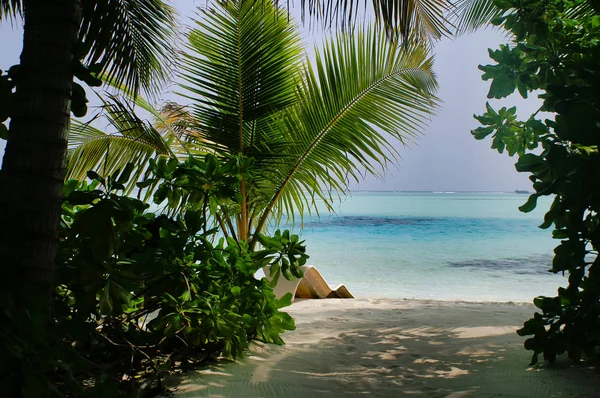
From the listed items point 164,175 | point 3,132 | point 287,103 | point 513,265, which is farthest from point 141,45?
point 513,265

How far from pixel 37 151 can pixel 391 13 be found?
1.71 meters

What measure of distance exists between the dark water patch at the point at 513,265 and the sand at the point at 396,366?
821cm

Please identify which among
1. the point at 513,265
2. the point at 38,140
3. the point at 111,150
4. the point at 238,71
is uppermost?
the point at 238,71

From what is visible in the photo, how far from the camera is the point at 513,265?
11742 millimetres

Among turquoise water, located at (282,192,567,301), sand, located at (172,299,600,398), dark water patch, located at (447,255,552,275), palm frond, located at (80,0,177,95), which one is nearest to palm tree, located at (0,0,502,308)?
sand, located at (172,299,600,398)

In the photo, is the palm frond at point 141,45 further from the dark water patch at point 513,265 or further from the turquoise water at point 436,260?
the dark water patch at point 513,265

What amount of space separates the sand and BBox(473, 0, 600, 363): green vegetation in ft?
0.63

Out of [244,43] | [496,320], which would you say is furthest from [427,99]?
[496,320]

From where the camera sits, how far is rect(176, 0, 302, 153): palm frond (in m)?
3.58

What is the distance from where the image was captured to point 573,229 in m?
1.77

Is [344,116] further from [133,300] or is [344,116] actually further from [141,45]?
[133,300]

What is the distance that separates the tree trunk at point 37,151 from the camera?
1037mm

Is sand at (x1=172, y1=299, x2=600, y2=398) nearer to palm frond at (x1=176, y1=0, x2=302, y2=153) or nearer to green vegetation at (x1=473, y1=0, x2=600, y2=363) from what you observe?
green vegetation at (x1=473, y1=0, x2=600, y2=363)

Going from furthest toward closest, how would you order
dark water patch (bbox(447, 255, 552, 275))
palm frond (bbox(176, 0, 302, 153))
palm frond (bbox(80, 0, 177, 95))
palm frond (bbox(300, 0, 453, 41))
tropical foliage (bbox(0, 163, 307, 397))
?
dark water patch (bbox(447, 255, 552, 275)), palm frond (bbox(176, 0, 302, 153)), palm frond (bbox(80, 0, 177, 95)), palm frond (bbox(300, 0, 453, 41)), tropical foliage (bbox(0, 163, 307, 397))
